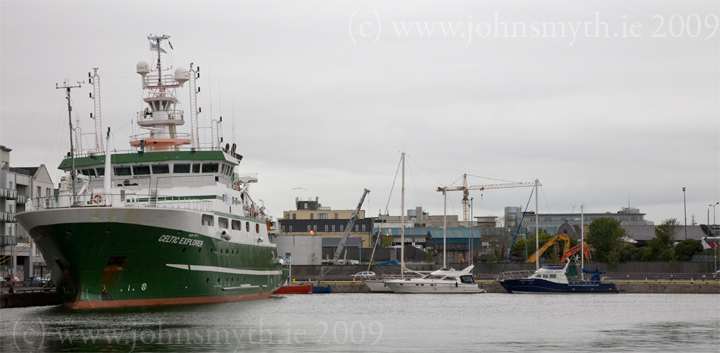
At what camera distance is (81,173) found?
53625 mm

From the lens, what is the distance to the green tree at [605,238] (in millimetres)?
105975

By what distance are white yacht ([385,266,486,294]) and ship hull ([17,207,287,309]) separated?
35808 mm

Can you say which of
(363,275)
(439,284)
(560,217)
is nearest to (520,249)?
(363,275)

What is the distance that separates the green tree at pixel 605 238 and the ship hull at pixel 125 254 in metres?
71.0

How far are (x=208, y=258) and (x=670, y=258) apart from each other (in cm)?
7205

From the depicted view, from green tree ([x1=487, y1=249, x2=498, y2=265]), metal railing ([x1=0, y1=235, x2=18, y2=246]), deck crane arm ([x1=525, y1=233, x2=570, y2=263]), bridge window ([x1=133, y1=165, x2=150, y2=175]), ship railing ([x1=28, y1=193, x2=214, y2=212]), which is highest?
bridge window ([x1=133, y1=165, x2=150, y2=175])

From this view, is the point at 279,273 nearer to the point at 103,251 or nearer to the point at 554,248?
the point at 103,251

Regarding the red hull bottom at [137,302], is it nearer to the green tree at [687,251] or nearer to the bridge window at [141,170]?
the bridge window at [141,170]

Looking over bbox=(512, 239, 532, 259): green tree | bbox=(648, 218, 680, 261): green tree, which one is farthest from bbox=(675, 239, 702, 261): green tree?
bbox=(512, 239, 532, 259): green tree

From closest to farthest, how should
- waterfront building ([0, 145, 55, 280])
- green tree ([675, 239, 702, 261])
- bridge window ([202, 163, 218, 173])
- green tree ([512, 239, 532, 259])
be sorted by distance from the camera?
bridge window ([202, 163, 218, 173])
waterfront building ([0, 145, 55, 280])
green tree ([675, 239, 702, 261])
green tree ([512, 239, 532, 259])

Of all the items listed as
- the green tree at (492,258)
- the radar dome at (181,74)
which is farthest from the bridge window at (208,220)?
the green tree at (492,258)

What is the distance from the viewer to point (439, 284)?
8150 cm

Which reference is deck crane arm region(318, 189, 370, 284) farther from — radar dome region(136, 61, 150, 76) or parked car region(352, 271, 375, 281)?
radar dome region(136, 61, 150, 76)

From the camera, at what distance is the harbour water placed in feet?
97.7
